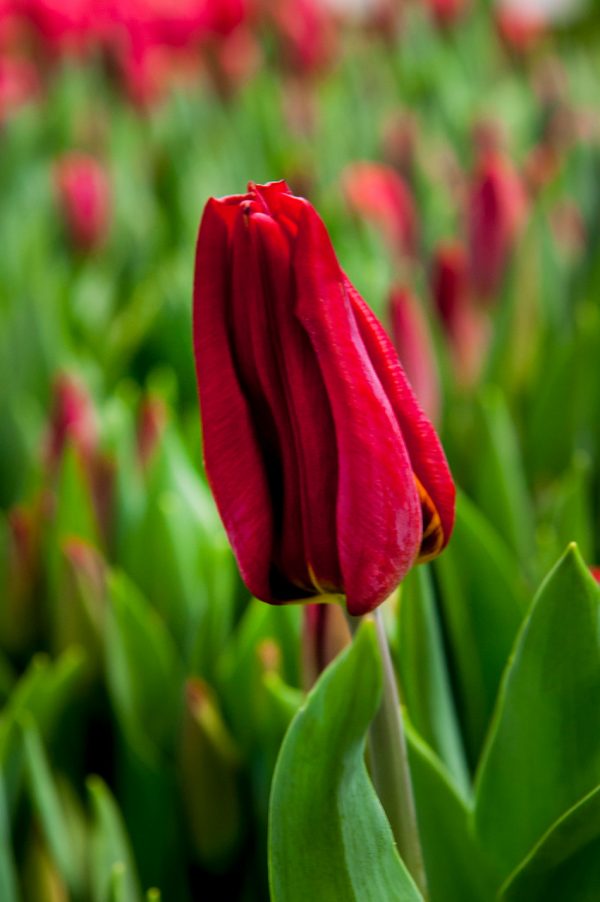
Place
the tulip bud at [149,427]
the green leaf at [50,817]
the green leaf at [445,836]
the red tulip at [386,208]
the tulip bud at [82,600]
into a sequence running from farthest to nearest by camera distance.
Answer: the red tulip at [386,208] → the tulip bud at [149,427] → the tulip bud at [82,600] → the green leaf at [50,817] → the green leaf at [445,836]

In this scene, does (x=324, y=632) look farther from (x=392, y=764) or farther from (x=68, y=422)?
(x=68, y=422)

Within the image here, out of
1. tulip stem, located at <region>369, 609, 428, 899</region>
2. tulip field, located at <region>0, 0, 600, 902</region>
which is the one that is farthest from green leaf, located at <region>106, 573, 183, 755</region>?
tulip stem, located at <region>369, 609, 428, 899</region>

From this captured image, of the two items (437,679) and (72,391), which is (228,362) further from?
(72,391)

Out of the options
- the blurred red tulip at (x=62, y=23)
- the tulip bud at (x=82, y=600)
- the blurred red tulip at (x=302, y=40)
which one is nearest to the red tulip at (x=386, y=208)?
the tulip bud at (x=82, y=600)

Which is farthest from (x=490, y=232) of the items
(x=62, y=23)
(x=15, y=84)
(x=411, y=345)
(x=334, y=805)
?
(x=62, y=23)

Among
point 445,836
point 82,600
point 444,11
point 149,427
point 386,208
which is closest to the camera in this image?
point 445,836

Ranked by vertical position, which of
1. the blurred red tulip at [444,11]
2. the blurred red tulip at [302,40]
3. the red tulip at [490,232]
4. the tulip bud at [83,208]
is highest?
the blurred red tulip at [444,11]

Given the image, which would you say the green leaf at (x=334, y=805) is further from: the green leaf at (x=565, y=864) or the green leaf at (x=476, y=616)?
the green leaf at (x=476, y=616)
